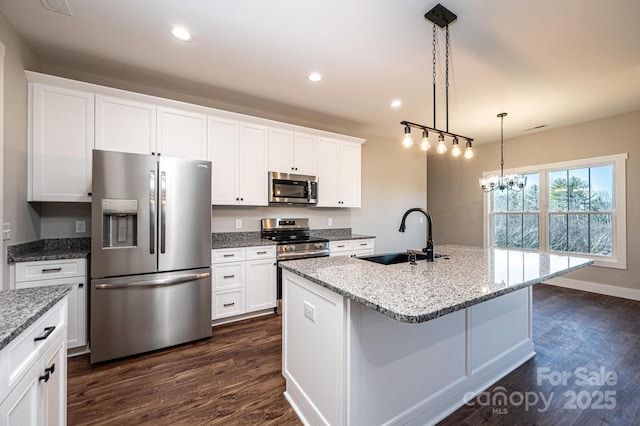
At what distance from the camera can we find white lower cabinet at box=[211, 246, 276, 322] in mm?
2906

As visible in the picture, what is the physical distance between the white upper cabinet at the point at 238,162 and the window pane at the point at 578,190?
4988 millimetres

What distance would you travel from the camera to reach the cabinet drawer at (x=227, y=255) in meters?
2.88

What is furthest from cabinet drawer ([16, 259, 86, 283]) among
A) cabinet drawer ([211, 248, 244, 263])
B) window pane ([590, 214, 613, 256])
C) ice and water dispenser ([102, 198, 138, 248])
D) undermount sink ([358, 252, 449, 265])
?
window pane ([590, 214, 613, 256])

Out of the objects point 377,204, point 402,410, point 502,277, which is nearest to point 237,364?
point 402,410

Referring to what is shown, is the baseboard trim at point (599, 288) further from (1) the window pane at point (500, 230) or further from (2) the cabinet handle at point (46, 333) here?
(2) the cabinet handle at point (46, 333)

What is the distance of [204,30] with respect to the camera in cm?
212

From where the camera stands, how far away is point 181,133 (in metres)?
2.91

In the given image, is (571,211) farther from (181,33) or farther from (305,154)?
(181,33)

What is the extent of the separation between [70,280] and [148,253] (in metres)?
0.61

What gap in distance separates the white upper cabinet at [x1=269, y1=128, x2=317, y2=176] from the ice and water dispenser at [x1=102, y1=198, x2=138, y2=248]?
1.65 meters

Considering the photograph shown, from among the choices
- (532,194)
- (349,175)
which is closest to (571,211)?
(532,194)

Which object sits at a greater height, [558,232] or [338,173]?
[338,173]

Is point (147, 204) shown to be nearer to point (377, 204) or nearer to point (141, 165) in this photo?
point (141, 165)

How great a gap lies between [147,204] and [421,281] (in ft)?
7.52
